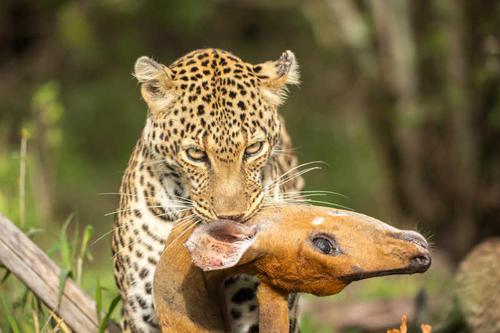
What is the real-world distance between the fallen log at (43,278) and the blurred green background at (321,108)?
23cm

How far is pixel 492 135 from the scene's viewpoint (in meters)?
12.8

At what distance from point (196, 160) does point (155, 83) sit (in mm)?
571

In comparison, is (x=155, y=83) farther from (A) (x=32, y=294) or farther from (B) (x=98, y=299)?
(A) (x=32, y=294)

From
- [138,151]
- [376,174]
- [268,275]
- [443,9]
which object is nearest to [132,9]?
[376,174]

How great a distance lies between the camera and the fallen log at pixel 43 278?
602 cm

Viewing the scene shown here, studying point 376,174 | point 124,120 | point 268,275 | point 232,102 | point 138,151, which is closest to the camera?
point 268,275

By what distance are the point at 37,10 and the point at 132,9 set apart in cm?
171

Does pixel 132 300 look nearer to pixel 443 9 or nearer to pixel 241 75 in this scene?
pixel 241 75

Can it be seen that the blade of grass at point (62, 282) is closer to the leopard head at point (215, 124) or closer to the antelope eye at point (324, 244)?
the leopard head at point (215, 124)

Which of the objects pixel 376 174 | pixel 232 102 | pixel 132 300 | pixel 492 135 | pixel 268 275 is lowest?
pixel 376 174

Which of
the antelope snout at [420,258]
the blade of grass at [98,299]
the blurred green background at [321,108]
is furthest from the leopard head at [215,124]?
the antelope snout at [420,258]

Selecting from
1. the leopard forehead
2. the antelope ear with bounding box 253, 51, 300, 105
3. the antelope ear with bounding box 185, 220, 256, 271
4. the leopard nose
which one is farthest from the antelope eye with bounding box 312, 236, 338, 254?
the antelope ear with bounding box 253, 51, 300, 105

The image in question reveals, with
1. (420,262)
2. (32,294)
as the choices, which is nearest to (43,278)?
(32,294)

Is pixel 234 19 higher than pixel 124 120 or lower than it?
higher
